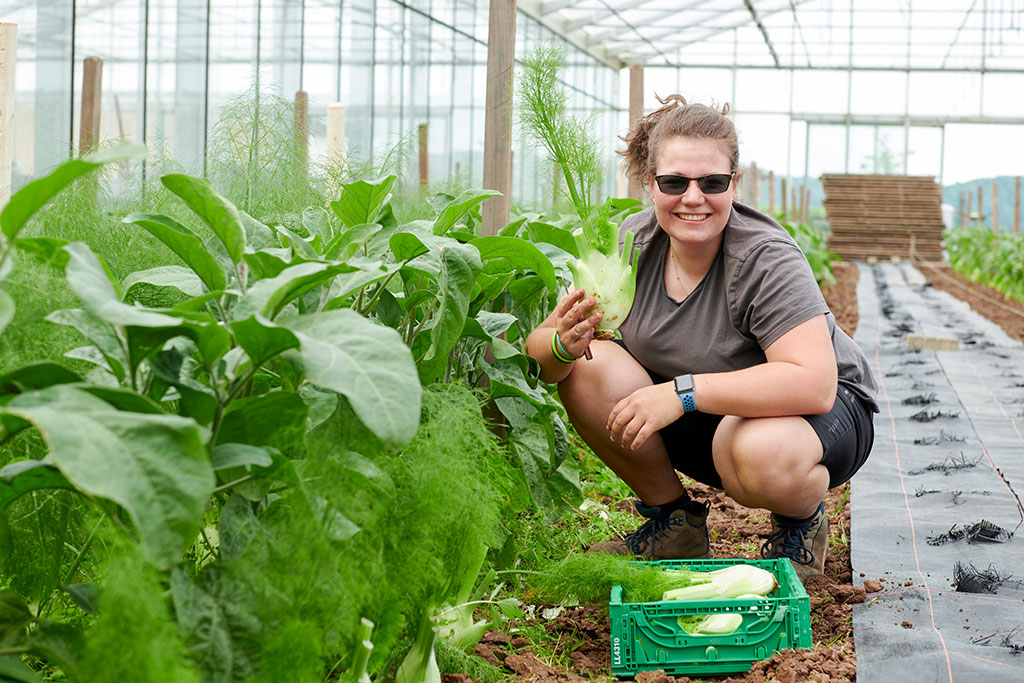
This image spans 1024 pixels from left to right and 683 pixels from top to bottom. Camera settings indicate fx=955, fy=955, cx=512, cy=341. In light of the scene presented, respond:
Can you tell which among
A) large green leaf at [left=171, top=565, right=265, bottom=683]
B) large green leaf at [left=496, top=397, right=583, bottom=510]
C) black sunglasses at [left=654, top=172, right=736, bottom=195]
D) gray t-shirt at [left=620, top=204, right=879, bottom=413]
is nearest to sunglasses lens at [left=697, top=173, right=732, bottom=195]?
black sunglasses at [left=654, top=172, right=736, bottom=195]

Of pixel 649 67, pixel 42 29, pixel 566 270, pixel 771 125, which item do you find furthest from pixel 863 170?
pixel 566 270

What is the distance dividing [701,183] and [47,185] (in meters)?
1.34

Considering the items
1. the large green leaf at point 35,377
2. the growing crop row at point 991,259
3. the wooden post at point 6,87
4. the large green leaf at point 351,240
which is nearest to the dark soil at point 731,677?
the large green leaf at point 351,240

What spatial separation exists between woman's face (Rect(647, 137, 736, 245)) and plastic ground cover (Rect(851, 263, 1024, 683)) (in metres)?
0.85

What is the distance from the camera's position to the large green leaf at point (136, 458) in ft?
2.90

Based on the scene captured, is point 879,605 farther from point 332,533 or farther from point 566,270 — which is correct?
point 332,533

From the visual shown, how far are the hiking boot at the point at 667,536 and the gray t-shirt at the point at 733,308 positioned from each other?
33 centimetres

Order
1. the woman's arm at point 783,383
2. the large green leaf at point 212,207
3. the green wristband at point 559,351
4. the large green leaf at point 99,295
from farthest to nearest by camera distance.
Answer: the green wristband at point 559,351 → the woman's arm at point 783,383 → the large green leaf at point 212,207 → the large green leaf at point 99,295

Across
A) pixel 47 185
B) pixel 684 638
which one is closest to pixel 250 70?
pixel 684 638

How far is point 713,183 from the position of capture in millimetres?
2008

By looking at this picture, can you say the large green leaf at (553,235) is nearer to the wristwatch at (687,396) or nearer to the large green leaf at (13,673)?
the wristwatch at (687,396)

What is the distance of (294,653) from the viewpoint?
3.50 ft

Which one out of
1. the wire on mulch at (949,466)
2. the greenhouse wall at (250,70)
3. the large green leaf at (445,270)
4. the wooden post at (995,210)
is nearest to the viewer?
the large green leaf at (445,270)

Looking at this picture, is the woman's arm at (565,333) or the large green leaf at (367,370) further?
the woman's arm at (565,333)
